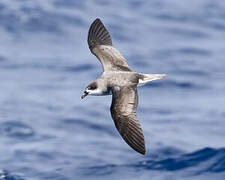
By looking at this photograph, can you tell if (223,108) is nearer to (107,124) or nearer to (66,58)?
(107,124)

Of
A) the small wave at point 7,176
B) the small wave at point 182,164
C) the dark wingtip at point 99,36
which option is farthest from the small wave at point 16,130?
the dark wingtip at point 99,36

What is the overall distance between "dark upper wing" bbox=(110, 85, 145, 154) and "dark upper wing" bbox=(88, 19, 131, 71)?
1.08 m

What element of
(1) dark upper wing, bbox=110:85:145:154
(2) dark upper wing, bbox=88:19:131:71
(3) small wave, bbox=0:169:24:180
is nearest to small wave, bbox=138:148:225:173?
(3) small wave, bbox=0:169:24:180

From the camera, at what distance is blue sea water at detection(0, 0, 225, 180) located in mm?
12609

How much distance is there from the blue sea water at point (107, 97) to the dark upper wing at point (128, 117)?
338 cm

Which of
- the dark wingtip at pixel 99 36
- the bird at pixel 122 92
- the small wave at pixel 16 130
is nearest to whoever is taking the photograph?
the bird at pixel 122 92

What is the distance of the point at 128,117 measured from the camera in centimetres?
876

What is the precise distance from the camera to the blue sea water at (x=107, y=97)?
12609 mm

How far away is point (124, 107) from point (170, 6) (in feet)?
41.0

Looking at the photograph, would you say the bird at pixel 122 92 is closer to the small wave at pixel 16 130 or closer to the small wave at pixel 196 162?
the small wave at pixel 196 162

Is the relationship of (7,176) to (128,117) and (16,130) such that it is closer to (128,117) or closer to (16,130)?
(16,130)

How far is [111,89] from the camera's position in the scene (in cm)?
920

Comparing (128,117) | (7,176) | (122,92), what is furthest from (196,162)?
(128,117)

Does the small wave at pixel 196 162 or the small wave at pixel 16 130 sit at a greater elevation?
the small wave at pixel 16 130
